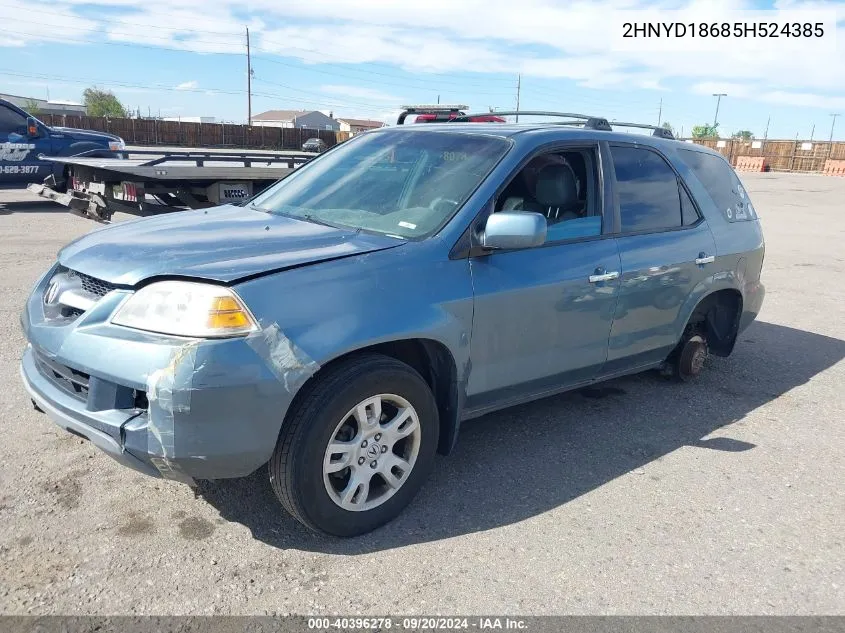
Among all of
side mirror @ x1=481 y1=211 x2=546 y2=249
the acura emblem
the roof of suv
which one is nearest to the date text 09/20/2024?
side mirror @ x1=481 y1=211 x2=546 y2=249

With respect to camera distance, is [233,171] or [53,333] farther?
[233,171]

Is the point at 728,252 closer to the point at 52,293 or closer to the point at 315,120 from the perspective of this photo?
the point at 52,293

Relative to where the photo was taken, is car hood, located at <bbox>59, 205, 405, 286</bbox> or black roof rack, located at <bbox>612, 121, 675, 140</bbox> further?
black roof rack, located at <bbox>612, 121, 675, 140</bbox>

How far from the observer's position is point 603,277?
391cm

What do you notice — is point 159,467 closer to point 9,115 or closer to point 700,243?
point 700,243

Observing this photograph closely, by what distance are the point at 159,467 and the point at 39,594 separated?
A: 630 millimetres

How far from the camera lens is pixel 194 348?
2553 mm

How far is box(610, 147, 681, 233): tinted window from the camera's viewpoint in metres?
4.23

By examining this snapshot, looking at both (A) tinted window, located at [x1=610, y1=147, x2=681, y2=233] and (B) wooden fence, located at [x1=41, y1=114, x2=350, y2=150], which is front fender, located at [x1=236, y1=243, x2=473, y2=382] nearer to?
(A) tinted window, located at [x1=610, y1=147, x2=681, y2=233]

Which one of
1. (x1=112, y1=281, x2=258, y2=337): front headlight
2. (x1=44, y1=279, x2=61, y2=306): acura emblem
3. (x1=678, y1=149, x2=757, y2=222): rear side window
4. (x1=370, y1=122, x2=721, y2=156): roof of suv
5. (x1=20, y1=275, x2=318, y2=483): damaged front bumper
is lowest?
(x1=20, y1=275, x2=318, y2=483): damaged front bumper

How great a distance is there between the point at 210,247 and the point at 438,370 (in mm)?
1182

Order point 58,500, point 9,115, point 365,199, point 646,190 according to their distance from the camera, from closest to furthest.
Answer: point 58,500
point 365,199
point 646,190
point 9,115

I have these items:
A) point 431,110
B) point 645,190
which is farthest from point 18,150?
point 645,190

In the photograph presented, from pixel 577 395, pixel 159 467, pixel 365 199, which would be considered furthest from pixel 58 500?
pixel 577 395
